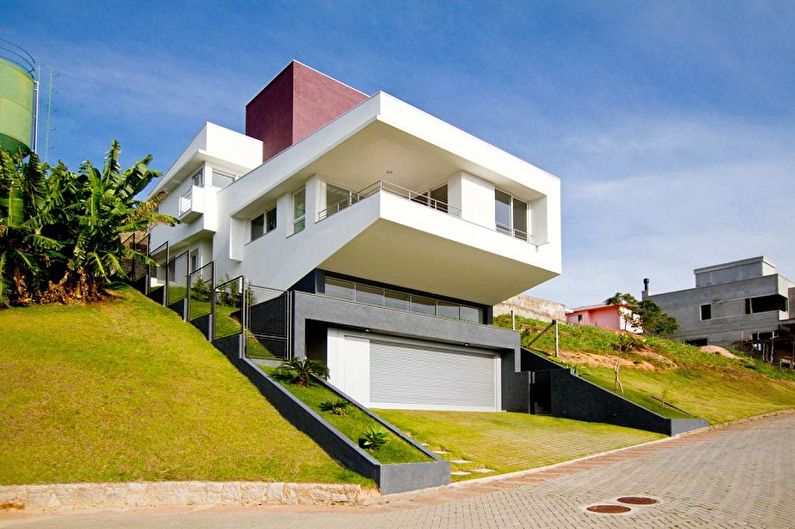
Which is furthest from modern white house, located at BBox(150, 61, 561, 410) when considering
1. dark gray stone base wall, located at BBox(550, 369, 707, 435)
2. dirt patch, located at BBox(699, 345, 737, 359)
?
dirt patch, located at BBox(699, 345, 737, 359)

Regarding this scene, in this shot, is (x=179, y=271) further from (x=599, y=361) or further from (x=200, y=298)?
(x=599, y=361)

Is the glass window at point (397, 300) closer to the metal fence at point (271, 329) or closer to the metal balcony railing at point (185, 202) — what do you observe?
the metal fence at point (271, 329)

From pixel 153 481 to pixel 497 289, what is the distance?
59.6 ft

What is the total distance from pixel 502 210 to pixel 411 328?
6508 millimetres

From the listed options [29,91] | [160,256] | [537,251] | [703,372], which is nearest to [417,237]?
[537,251]

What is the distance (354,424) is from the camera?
1470 centimetres

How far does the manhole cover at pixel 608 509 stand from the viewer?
10.2 metres

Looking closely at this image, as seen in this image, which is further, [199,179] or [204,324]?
[199,179]

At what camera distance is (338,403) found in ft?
50.5

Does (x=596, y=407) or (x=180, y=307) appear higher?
(x=180, y=307)

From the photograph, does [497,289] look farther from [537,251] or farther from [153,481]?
[153,481]

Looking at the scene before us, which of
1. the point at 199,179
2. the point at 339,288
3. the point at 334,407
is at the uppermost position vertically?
the point at 199,179

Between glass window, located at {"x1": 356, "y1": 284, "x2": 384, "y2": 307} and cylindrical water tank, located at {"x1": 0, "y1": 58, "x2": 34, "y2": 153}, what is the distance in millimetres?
16144

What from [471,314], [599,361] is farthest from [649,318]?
[471,314]
